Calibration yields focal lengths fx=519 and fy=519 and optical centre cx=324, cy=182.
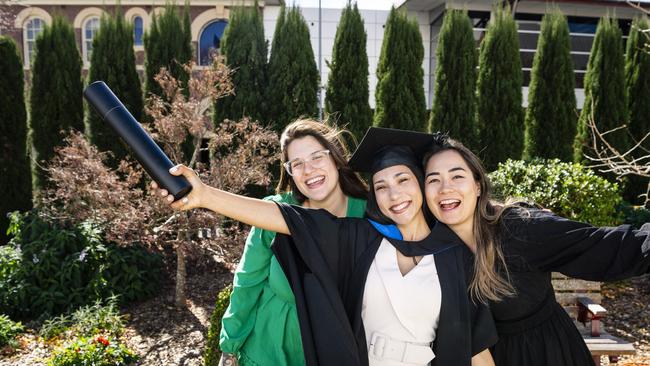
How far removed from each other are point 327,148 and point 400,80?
649 centimetres

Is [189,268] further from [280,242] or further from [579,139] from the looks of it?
[579,139]

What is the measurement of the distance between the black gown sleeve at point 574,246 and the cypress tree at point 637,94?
27.0 feet

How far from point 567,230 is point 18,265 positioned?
226 inches

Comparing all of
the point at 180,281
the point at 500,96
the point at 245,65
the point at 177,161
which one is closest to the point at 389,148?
the point at 177,161

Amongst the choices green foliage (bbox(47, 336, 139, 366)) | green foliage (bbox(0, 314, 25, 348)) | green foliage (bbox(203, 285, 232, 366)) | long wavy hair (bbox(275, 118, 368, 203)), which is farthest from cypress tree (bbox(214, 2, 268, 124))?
long wavy hair (bbox(275, 118, 368, 203))

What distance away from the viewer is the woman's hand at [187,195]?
6.05 ft

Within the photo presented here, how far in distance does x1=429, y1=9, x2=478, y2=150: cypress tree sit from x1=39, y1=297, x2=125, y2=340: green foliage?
239 inches

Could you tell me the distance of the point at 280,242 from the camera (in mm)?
2297

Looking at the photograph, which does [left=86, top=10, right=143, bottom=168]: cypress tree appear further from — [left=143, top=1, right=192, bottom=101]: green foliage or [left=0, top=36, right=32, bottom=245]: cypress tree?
[left=0, top=36, right=32, bottom=245]: cypress tree

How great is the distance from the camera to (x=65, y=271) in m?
5.68

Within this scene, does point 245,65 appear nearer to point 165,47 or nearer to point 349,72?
point 165,47

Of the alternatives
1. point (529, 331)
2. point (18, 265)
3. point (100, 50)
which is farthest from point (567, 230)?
point (100, 50)

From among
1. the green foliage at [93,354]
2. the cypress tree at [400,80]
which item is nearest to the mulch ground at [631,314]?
the cypress tree at [400,80]

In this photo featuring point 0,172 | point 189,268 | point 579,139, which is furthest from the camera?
point 579,139
